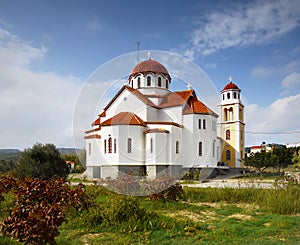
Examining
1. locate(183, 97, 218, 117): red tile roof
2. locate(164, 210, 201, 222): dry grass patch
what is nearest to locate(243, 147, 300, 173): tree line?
locate(183, 97, 218, 117): red tile roof

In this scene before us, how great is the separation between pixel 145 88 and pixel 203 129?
21.4 ft

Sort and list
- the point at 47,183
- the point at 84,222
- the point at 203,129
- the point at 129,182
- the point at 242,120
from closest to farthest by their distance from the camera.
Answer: the point at 47,183 < the point at 84,222 < the point at 129,182 < the point at 203,129 < the point at 242,120

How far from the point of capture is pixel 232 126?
38.5m

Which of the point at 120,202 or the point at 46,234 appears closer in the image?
the point at 46,234

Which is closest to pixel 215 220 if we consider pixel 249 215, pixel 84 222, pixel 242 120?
pixel 249 215

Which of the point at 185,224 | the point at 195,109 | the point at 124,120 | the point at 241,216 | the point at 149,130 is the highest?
the point at 195,109

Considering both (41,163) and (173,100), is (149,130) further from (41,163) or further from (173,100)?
(41,163)

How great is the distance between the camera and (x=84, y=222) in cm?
719

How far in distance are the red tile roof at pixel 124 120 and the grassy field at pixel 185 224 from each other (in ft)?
54.2

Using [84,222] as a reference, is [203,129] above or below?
above

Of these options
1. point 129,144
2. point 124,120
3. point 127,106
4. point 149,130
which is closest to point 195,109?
point 149,130

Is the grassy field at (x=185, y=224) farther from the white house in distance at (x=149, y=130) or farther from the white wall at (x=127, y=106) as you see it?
the white wall at (x=127, y=106)

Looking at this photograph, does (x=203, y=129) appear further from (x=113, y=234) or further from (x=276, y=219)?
(x=113, y=234)

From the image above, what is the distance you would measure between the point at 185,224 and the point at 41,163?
12.2 m
